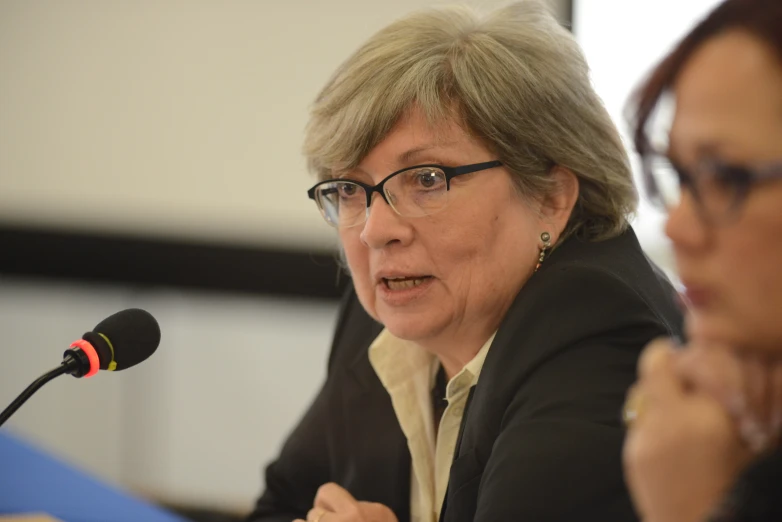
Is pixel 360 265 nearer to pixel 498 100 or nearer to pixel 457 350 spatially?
pixel 457 350

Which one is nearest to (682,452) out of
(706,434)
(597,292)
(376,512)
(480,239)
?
(706,434)

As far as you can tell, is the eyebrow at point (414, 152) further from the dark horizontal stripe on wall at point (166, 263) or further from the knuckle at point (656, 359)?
the dark horizontal stripe on wall at point (166, 263)

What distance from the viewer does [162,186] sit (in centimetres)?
394

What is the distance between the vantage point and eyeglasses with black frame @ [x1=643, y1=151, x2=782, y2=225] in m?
0.85

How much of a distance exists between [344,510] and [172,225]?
2442mm

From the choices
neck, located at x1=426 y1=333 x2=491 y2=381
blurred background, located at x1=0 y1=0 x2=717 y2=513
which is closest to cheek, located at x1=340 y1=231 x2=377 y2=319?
neck, located at x1=426 y1=333 x2=491 y2=381

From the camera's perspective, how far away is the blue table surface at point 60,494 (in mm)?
1802

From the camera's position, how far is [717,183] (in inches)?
34.7

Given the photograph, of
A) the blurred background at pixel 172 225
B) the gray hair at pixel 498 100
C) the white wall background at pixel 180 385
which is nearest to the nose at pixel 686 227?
the gray hair at pixel 498 100

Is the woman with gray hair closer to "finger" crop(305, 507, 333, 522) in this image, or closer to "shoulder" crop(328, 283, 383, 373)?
"finger" crop(305, 507, 333, 522)

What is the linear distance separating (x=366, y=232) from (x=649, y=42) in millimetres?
1766

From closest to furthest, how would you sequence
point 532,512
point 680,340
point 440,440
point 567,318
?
point 532,512
point 567,318
point 680,340
point 440,440

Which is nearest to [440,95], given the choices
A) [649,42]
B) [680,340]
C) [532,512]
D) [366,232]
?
[366,232]

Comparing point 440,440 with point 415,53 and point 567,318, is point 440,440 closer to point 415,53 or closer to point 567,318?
point 567,318
